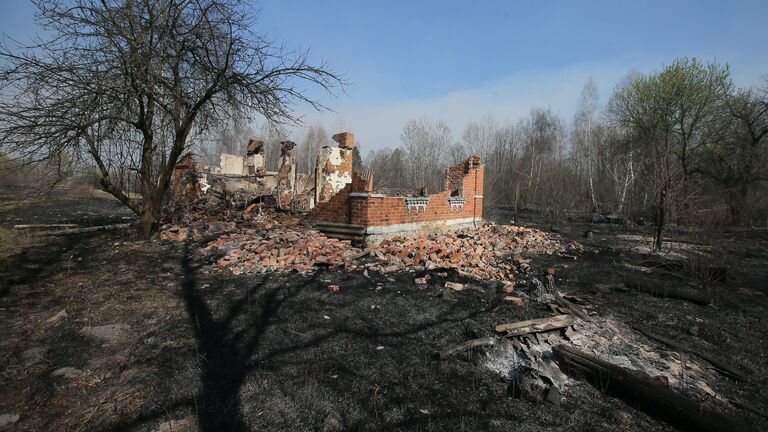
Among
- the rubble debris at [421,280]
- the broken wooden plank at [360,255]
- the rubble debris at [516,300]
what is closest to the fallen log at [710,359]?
the rubble debris at [516,300]

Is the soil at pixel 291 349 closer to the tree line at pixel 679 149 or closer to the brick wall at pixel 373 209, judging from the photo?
the brick wall at pixel 373 209

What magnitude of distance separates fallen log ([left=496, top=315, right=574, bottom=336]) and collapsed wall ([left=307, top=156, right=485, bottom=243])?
452cm

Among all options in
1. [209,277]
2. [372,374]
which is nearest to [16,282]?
[209,277]

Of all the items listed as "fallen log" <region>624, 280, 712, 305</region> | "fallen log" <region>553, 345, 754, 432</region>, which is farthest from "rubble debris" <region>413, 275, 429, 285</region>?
"fallen log" <region>624, 280, 712, 305</region>

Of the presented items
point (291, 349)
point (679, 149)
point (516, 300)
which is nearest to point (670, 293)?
point (516, 300)

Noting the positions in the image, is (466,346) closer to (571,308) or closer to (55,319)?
(571,308)

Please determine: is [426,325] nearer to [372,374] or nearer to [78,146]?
[372,374]

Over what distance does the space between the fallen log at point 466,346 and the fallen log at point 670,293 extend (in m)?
4.40

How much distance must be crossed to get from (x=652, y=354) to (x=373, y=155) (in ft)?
155

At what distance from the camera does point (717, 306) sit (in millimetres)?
5797

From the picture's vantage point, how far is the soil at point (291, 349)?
102 inches

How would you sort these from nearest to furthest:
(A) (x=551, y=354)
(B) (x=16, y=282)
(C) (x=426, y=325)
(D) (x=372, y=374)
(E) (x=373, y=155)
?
(D) (x=372, y=374)
(A) (x=551, y=354)
(C) (x=426, y=325)
(B) (x=16, y=282)
(E) (x=373, y=155)

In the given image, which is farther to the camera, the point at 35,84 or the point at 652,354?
the point at 35,84

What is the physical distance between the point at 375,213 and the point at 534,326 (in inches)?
188
